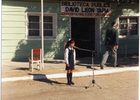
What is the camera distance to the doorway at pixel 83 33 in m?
14.4

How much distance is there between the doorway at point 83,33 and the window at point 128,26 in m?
1.76

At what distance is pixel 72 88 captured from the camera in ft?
22.4

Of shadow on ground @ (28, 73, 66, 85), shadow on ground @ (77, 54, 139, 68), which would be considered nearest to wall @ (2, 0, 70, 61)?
shadow on ground @ (77, 54, 139, 68)

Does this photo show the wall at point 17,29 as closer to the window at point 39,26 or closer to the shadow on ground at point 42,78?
the window at point 39,26

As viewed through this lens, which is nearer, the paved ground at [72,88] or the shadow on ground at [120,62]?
the paved ground at [72,88]

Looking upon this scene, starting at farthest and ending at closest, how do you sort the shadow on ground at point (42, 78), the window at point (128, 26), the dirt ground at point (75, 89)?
the window at point (128, 26) < the shadow on ground at point (42, 78) < the dirt ground at point (75, 89)

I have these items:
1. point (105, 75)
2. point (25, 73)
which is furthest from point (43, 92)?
point (105, 75)

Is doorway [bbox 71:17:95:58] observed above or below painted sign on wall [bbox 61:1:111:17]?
below

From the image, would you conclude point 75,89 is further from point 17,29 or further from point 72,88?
point 17,29

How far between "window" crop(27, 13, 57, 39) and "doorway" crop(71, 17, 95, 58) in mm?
1674

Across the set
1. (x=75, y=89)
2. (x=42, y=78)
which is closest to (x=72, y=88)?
(x=75, y=89)

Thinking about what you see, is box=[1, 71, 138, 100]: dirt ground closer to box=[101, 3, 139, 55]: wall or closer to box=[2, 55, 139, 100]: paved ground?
box=[2, 55, 139, 100]: paved ground

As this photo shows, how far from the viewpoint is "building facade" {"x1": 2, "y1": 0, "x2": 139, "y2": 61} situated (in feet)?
40.9

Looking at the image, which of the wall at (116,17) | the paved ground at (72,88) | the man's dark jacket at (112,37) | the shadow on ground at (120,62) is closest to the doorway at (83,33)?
the wall at (116,17)
